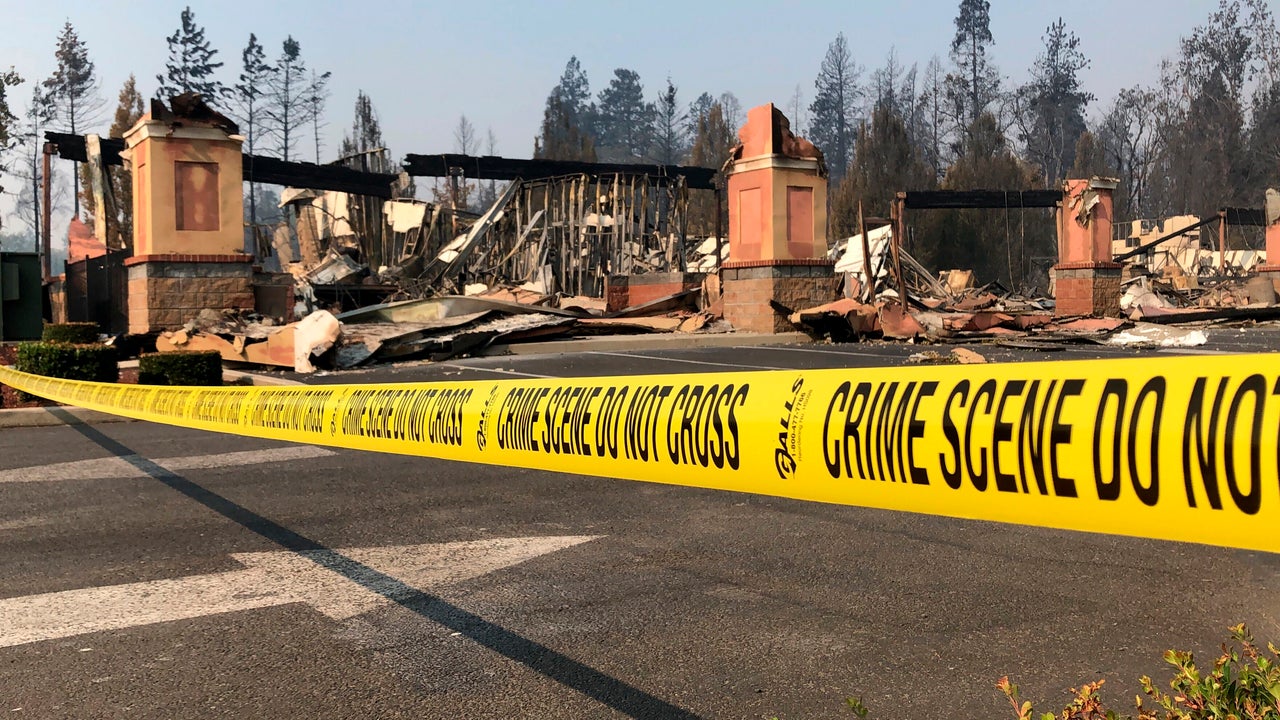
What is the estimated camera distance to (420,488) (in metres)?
6.65

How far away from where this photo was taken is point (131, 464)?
752 centimetres

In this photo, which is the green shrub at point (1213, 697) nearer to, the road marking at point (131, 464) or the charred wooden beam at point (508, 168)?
the road marking at point (131, 464)

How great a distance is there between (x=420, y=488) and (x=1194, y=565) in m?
4.62

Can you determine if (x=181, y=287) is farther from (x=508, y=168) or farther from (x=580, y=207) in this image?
(x=508, y=168)

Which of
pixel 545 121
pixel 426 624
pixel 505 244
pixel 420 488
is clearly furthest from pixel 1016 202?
pixel 545 121

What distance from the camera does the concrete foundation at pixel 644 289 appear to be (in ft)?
76.8

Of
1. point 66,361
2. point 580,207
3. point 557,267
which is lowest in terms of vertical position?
point 66,361

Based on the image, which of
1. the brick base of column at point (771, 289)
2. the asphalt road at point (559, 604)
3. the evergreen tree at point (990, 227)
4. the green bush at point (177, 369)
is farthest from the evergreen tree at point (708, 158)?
the asphalt road at point (559, 604)

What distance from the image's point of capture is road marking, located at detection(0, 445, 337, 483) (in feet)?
23.0

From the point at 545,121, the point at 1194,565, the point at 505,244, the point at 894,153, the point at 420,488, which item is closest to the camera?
the point at 1194,565

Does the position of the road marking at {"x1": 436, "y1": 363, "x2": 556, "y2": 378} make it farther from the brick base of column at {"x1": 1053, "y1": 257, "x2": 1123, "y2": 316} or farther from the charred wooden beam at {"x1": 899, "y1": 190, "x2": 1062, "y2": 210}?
the charred wooden beam at {"x1": 899, "y1": 190, "x2": 1062, "y2": 210}

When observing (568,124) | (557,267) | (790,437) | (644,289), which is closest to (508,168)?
(557,267)

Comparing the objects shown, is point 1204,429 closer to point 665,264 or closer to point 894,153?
point 665,264

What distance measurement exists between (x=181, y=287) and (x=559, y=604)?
47.1 feet
